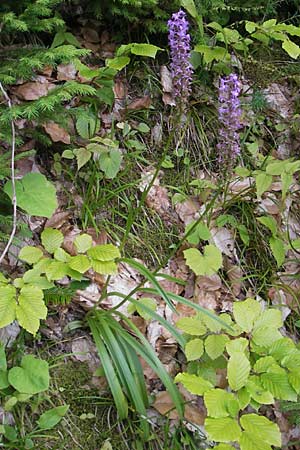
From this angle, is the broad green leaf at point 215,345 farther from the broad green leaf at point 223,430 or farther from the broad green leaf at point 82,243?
the broad green leaf at point 82,243

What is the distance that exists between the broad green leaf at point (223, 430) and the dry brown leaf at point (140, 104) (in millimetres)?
1738

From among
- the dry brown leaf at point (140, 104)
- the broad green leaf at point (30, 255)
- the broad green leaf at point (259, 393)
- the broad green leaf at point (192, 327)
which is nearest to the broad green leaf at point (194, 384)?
the broad green leaf at point (259, 393)

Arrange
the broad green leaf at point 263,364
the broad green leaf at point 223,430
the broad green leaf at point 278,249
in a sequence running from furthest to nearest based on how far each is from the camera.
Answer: the broad green leaf at point 278,249, the broad green leaf at point 263,364, the broad green leaf at point 223,430

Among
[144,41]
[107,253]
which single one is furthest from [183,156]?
[107,253]

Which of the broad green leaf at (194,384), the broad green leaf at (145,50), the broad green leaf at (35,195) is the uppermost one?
the broad green leaf at (145,50)

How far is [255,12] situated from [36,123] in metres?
1.42

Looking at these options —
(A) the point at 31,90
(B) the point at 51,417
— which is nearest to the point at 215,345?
(B) the point at 51,417

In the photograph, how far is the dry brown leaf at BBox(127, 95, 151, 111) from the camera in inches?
112

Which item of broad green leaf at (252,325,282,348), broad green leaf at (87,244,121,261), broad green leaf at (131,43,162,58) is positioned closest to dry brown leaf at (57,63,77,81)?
broad green leaf at (131,43,162,58)

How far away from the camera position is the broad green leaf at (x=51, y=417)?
5.98 feet

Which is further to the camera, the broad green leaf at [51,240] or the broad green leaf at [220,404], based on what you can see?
the broad green leaf at [51,240]

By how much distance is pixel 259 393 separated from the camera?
174cm

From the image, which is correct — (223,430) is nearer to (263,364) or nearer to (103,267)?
(263,364)

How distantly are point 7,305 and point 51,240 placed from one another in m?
0.41
